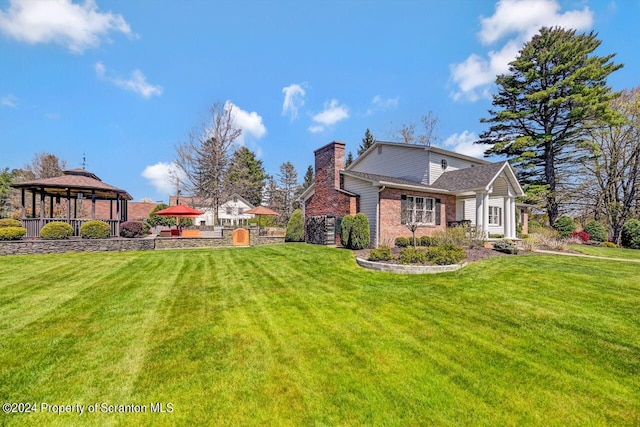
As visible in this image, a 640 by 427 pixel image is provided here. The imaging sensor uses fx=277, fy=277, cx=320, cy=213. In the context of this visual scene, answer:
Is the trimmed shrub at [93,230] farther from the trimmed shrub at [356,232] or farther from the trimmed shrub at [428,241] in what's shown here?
the trimmed shrub at [428,241]

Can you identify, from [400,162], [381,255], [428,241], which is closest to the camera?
[381,255]

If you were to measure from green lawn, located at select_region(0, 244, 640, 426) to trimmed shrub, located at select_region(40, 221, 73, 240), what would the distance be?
25.6 ft

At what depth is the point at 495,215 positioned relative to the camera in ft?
65.5

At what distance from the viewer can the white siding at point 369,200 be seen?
547 inches

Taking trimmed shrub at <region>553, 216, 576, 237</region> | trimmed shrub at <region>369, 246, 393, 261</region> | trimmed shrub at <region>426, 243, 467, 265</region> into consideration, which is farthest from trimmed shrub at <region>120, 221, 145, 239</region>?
trimmed shrub at <region>553, 216, 576, 237</region>

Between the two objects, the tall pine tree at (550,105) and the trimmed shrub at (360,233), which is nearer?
the trimmed shrub at (360,233)

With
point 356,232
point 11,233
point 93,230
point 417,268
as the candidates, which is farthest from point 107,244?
point 417,268

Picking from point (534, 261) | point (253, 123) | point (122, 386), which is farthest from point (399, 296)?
point (253, 123)

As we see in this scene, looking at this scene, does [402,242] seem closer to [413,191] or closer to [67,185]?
[413,191]

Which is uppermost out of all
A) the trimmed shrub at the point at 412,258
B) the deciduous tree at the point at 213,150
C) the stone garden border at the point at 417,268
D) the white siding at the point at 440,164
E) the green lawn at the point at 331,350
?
the deciduous tree at the point at 213,150

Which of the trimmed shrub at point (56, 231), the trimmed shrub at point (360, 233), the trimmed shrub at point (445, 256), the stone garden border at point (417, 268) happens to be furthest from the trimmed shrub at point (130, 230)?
the trimmed shrub at point (445, 256)

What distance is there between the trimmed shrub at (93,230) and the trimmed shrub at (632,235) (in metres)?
31.0

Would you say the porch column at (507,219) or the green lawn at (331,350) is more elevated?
the porch column at (507,219)

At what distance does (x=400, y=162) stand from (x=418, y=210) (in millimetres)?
5153
